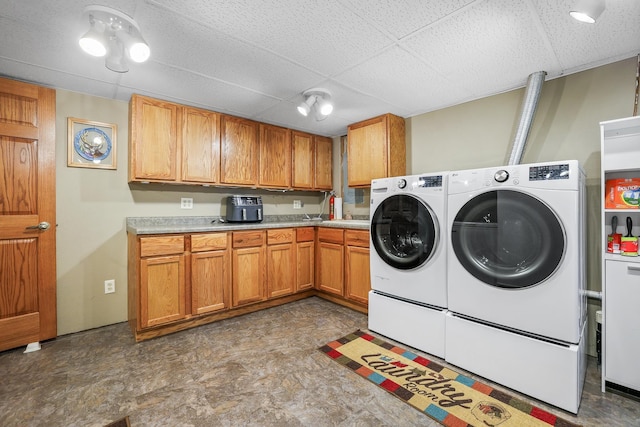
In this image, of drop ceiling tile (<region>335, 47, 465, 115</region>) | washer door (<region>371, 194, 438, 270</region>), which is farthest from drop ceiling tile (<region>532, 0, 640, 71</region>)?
washer door (<region>371, 194, 438, 270</region>)

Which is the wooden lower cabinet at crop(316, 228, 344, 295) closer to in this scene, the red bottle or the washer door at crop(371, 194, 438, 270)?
the red bottle

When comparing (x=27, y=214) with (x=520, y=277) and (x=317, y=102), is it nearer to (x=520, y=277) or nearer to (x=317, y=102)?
(x=317, y=102)

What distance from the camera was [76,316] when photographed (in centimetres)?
260

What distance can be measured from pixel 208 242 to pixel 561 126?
3.15 meters

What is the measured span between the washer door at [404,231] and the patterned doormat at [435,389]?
2.28ft

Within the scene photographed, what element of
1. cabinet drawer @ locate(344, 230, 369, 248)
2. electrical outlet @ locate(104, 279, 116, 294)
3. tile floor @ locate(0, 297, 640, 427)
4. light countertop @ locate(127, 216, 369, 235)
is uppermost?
light countertop @ locate(127, 216, 369, 235)

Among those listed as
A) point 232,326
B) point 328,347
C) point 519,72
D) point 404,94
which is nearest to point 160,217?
point 232,326

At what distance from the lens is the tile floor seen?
1537 mm

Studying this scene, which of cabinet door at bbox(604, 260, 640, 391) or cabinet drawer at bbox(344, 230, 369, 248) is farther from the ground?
cabinet drawer at bbox(344, 230, 369, 248)

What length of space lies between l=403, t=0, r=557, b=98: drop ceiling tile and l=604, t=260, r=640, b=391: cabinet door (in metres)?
1.45

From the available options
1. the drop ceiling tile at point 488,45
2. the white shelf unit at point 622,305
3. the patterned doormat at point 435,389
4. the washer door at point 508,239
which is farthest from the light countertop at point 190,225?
the white shelf unit at point 622,305

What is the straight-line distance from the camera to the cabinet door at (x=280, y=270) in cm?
318

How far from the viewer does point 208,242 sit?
8.96 feet

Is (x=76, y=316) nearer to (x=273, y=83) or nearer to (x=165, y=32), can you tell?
(x=165, y=32)
